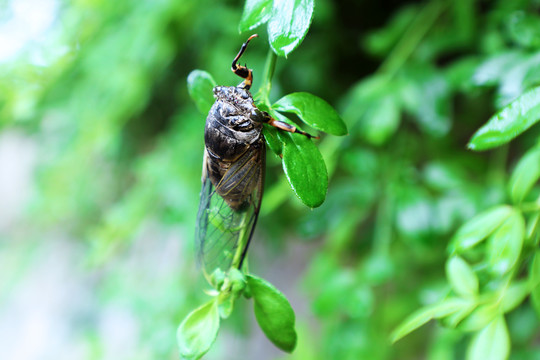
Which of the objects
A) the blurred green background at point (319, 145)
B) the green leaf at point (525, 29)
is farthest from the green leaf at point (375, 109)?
the green leaf at point (525, 29)

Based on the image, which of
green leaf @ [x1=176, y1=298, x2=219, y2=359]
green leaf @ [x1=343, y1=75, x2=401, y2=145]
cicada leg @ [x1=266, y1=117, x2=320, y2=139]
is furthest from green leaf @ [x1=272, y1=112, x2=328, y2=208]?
green leaf @ [x1=343, y1=75, x2=401, y2=145]

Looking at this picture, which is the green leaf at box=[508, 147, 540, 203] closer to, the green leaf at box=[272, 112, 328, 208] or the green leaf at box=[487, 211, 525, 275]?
the green leaf at box=[487, 211, 525, 275]

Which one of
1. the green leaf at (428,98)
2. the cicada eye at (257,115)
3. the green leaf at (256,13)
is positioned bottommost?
the cicada eye at (257,115)

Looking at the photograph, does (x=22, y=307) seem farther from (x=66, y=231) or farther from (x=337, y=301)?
(x=337, y=301)

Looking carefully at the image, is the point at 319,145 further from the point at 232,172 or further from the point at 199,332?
the point at 199,332

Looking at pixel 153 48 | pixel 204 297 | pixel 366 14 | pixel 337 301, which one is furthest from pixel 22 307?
pixel 366 14

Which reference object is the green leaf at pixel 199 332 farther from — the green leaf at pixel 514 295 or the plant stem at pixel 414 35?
the plant stem at pixel 414 35
